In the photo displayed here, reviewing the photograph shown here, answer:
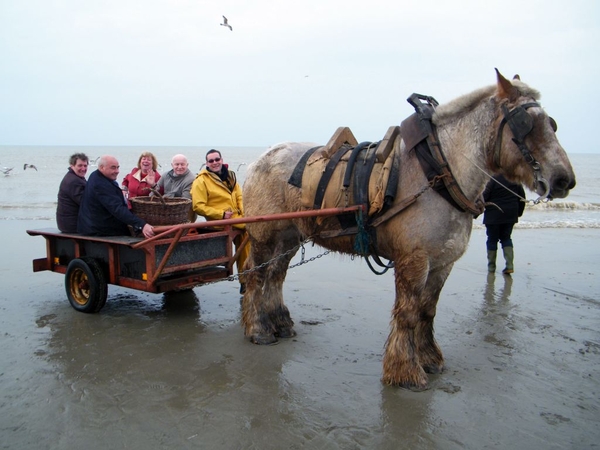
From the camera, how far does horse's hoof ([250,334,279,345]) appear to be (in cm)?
499

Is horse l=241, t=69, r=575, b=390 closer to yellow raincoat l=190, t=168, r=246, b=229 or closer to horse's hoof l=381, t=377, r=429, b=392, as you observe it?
horse's hoof l=381, t=377, r=429, b=392

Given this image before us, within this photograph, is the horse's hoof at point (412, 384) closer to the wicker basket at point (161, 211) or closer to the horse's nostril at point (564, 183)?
the horse's nostril at point (564, 183)

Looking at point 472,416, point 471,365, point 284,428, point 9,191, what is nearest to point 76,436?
point 284,428

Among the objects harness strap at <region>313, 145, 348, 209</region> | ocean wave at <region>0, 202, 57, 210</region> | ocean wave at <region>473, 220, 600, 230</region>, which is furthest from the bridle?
ocean wave at <region>0, 202, 57, 210</region>

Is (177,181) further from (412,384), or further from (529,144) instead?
(529,144)

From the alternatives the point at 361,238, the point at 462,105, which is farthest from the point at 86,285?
the point at 462,105

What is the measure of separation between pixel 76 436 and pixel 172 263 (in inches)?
92.6

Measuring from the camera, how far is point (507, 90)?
11.7 feet

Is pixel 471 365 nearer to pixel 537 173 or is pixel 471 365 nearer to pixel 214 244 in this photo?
pixel 537 173

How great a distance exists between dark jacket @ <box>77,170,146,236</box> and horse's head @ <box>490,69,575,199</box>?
378 cm

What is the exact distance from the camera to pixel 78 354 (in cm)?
461

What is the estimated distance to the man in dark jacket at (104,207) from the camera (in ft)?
18.2

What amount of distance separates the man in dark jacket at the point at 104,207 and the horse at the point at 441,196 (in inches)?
82.6

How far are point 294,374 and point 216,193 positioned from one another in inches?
106
